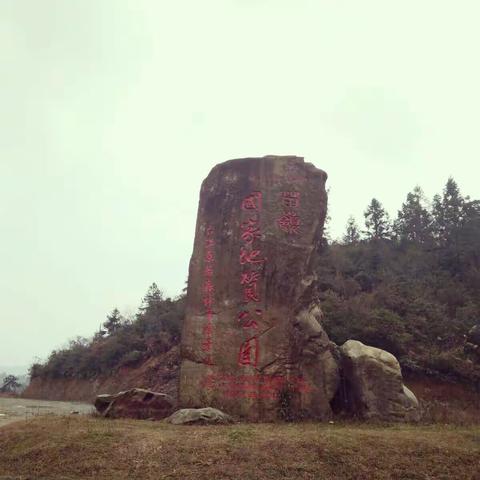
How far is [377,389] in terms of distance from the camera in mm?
9094

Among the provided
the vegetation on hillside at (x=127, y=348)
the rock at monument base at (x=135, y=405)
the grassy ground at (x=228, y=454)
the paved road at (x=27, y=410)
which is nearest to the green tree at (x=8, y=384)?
the vegetation on hillside at (x=127, y=348)

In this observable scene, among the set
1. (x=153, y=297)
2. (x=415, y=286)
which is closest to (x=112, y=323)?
(x=153, y=297)

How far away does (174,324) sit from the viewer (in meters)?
24.5

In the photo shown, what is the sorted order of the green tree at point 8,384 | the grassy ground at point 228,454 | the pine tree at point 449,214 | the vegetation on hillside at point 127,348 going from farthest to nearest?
the green tree at point 8,384, the pine tree at point 449,214, the vegetation on hillside at point 127,348, the grassy ground at point 228,454

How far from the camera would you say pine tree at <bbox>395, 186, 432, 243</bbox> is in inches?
1364

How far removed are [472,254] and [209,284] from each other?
21654 mm

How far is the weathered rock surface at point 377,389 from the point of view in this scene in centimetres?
894

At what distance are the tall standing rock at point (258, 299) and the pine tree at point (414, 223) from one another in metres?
26.3

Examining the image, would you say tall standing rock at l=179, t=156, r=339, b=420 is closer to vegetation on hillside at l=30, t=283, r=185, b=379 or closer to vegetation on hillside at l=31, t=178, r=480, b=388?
vegetation on hillside at l=31, t=178, r=480, b=388

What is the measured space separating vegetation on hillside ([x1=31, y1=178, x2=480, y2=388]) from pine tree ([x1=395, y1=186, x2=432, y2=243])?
0.24 ft

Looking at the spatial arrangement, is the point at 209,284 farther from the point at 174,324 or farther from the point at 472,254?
the point at 472,254

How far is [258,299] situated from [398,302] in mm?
11654

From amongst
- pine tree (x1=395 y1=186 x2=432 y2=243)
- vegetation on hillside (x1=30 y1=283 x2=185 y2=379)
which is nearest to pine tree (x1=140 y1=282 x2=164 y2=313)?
vegetation on hillside (x1=30 y1=283 x2=185 y2=379)

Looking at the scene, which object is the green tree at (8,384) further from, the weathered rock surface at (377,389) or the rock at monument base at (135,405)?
the weathered rock surface at (377,389)
